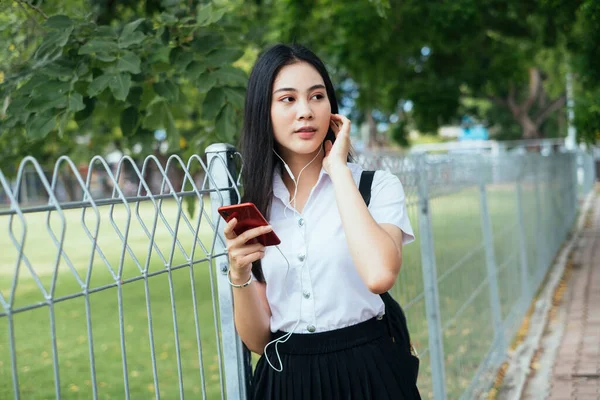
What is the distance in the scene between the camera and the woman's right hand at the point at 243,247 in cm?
207

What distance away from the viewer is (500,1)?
10.9 metres

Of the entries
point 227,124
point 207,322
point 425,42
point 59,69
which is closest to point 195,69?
point 227,124

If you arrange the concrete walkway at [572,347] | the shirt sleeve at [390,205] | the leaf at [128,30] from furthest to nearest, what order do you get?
1. the concrete walkway at [572,347]
2. the leaf at [128,30]
3. the shirt sleeve at [390,205]

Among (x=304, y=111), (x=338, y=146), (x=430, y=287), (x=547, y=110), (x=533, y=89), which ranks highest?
(x=533, y=89)

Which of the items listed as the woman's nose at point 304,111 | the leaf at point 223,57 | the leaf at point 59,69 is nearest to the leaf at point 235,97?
the leaf at point 223,57

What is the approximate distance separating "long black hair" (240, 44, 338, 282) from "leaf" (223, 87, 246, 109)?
174 cm

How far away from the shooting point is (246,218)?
6.73 feet

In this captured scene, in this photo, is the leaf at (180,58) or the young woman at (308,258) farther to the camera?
the leaf at (180,58)

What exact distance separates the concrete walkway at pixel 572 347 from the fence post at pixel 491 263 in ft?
1.42

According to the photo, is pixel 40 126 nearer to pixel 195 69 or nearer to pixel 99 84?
pixel 99 84

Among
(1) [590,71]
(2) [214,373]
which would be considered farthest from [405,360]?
(1) [590,71]

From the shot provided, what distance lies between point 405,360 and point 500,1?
9339mm

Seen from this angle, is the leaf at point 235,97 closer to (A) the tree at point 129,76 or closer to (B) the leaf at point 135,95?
(A) the tree at point 129,76

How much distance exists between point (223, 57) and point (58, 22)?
2.81 feet
